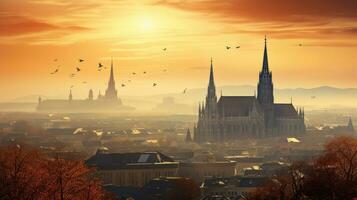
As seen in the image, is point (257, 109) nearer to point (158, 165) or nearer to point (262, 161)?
point (262, 161)

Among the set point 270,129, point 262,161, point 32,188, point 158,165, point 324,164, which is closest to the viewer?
point 32,188

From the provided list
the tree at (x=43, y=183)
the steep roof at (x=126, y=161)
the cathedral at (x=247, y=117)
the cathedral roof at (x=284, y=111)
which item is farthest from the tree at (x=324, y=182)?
the cathedral roof at (x=284, y=111)

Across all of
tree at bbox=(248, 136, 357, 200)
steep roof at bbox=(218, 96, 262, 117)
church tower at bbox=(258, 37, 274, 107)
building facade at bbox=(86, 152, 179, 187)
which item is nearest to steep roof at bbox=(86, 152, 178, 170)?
building facade at bbox=(86, 152, 179, 187)

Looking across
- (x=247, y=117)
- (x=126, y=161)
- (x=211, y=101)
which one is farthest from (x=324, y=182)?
(x=211, y=101)

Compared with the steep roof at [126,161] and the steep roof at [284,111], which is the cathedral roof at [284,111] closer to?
the steep roof at [284,111]

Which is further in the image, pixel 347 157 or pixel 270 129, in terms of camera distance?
pixel 270 129

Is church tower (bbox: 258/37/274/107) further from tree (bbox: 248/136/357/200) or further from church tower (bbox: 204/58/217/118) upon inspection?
tree (bbox: 248/136/357/200)

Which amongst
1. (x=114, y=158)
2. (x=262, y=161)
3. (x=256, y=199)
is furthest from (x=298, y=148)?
(x=256, y=199)
